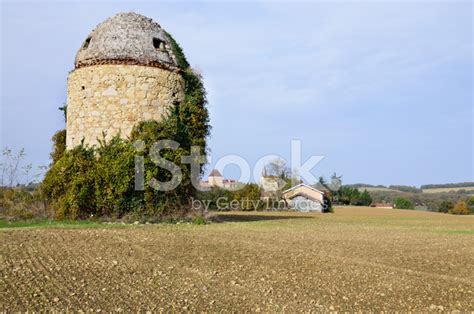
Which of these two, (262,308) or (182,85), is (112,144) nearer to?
(182,85)

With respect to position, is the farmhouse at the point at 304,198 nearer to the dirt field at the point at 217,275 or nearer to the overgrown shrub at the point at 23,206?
the overgrown shrub at the point at 23,206

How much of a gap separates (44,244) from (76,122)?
10.6 meters

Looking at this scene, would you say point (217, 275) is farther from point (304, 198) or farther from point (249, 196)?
point (304, 198)

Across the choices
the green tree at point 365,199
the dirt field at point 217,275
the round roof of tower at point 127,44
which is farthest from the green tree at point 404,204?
the dirt field at point 217,275

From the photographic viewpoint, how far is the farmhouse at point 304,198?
6141cm

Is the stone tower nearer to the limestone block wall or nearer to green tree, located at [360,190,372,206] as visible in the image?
the limestone block wall

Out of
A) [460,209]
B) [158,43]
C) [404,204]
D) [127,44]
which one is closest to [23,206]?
[127,44]

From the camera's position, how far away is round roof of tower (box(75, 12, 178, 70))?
2038 cm

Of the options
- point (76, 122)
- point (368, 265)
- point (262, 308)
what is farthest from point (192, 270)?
point (76, 122)

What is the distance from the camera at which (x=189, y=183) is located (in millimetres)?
20375

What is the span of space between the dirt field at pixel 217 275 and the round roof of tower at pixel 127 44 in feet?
30.9

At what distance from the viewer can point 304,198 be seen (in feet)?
206

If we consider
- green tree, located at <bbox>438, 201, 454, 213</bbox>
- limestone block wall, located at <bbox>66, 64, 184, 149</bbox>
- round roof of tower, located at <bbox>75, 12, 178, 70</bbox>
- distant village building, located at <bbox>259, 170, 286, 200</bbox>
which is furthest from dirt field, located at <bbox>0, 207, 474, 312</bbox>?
green tree, located at <bbox>438, 201, 454, 213</bbox>

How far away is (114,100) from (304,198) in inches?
1792
